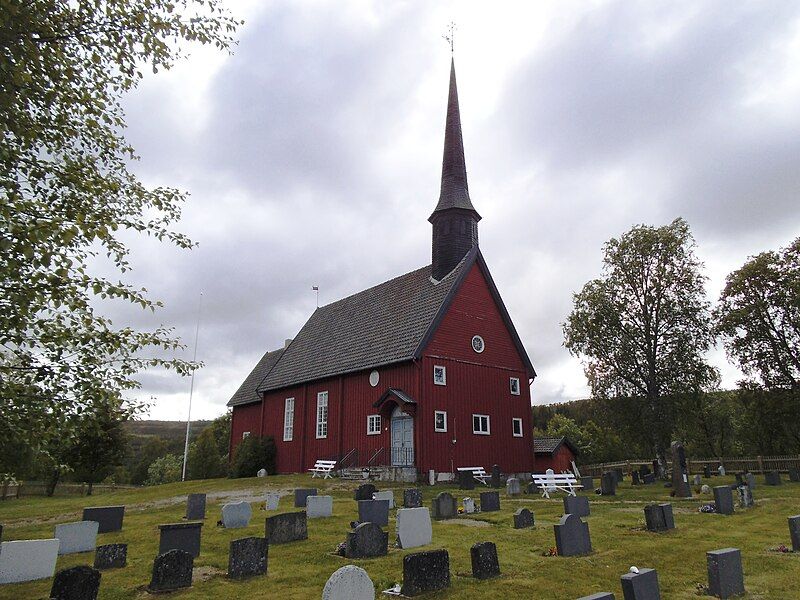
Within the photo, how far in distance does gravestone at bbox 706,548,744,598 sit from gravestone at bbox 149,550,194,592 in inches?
310

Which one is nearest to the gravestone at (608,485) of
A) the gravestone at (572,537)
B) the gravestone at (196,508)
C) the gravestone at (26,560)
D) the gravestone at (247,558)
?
the gravestone at (572,537)

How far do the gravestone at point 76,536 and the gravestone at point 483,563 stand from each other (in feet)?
25.2

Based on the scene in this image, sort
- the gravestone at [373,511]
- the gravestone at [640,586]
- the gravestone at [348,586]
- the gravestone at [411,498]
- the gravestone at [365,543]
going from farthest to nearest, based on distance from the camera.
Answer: the gravestone at [411,498] → the gravestone at [373,511] → the gravestone at [365,543] → the gravestone at [640,586] → the gravestone at [348,586]

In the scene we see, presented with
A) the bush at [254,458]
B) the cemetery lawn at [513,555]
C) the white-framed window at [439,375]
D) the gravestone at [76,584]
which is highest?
the white-framed window at [439,375]

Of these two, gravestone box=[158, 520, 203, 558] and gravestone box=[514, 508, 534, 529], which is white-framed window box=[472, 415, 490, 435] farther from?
gravestone box=[158, 520, 203, 558]

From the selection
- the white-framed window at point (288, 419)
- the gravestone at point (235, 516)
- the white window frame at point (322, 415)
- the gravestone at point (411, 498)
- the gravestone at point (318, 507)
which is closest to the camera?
the gravestone at point (235, 516)

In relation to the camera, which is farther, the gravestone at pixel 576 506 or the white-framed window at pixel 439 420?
the white-framed window at pixel 439 420

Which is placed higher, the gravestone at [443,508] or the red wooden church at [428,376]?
the red wooden church at [428,376]

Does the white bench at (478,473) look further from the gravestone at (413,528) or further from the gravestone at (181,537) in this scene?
the gravestone at (181,537)

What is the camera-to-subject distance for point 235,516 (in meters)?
13.5

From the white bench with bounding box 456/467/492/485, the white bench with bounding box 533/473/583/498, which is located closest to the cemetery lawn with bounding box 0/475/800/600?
the white bench with bounding box 533/473/583/498

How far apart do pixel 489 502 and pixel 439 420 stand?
31.3ft

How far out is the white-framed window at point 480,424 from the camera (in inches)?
1063

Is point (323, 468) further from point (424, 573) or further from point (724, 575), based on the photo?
point (724, 575)
